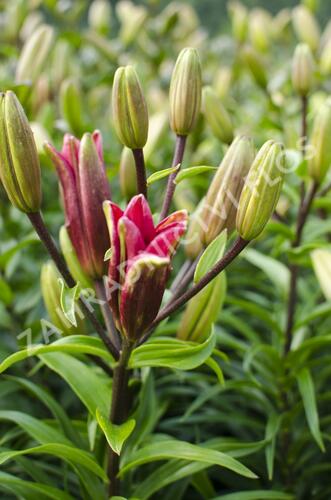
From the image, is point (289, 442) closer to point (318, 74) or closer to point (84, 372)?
point (84, 372)

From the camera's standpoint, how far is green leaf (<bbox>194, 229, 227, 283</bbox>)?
56 cm

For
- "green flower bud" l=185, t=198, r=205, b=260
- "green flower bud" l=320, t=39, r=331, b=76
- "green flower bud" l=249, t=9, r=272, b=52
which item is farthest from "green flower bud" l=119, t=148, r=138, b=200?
"green flower bud" l=249, t=9, r=272, b=52

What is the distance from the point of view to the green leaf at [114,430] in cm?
55

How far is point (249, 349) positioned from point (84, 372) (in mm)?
244

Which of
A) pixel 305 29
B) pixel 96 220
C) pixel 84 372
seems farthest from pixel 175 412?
pixel 305 29

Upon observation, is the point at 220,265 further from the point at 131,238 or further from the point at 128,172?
the point at 128,172

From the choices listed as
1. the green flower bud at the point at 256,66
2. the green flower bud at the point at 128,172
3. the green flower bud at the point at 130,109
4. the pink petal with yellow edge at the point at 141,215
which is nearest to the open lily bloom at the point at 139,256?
the pink petal with yellow edge at the point at 141,215

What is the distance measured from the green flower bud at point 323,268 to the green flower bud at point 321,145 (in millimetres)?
92

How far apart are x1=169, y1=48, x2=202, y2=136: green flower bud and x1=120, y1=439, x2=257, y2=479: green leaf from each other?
11.2 inches

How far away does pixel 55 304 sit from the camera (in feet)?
2.13

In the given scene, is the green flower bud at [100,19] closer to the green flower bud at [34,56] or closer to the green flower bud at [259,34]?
the green flower bud at [259,34]

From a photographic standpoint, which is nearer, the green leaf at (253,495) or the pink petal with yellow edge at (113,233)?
the pink petal with yellow edge at (113,233)

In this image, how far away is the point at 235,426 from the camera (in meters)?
0.91

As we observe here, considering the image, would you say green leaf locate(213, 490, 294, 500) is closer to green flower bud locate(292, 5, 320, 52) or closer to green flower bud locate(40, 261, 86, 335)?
green flower bud locate(40, 261, 86, 335)
